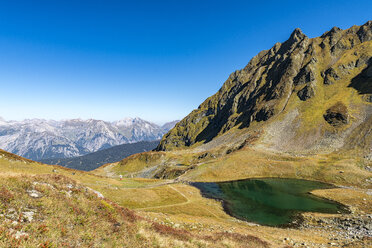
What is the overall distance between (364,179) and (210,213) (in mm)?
57900

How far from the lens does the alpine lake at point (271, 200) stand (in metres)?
41.3

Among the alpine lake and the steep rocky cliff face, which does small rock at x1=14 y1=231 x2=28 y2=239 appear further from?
the steep rocky cliff face

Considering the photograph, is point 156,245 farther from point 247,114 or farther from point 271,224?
point 247,114

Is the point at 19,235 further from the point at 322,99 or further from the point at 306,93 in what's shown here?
the point at 306,93

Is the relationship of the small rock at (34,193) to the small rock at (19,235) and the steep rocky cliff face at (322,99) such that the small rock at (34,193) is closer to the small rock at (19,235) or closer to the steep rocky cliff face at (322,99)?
the small rock at (19,235)

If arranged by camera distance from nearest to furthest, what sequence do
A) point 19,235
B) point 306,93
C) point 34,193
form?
point 19,235, point 34,193, point 306,93

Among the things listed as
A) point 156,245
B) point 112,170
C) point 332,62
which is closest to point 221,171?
point 156,245

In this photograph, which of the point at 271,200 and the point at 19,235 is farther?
the point at 271,200

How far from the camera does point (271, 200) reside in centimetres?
5375

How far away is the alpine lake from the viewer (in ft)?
136

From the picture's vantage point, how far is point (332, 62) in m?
175

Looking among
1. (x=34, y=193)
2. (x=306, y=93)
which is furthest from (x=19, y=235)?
(x=306, y=93)

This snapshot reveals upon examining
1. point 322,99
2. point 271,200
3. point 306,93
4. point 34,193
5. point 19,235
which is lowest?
point 271,200

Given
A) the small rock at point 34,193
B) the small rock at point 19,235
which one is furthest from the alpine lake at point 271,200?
the small rock at point 19,235
